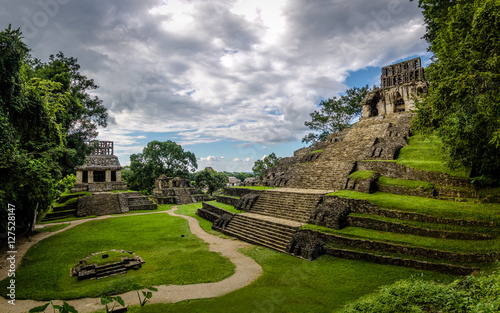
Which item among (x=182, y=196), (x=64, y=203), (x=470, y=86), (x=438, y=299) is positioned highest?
(x=470, y=86)

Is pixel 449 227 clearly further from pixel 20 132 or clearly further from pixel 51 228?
pixel 51 228

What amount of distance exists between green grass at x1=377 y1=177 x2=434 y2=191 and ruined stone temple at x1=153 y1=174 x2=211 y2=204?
960 inches

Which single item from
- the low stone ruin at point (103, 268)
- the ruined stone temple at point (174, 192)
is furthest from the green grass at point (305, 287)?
the ruined stone temple at point (174, 192)

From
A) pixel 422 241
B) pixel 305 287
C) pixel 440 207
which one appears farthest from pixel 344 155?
pixel 305 287

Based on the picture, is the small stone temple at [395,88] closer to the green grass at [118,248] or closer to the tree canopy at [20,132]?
the green grass at [118,248]

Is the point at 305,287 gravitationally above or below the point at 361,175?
below

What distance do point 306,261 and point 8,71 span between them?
13.5m

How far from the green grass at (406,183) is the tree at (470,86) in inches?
64.0

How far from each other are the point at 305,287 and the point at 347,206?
572 cm

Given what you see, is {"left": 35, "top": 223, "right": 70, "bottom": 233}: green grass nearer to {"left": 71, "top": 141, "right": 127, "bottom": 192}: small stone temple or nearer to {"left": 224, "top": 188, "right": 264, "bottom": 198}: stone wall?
{"left": 71, "top": 141, "right": 127, "bottom": 192}: small stone temple

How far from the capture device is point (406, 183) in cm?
1314

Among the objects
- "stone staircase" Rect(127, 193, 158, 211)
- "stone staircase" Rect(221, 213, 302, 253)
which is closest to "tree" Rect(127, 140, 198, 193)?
"stone staircase" Rect(127, 193, 158, 211)

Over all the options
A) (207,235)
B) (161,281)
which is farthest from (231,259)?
(207,235)

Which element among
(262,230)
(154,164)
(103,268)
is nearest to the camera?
(103,268)
